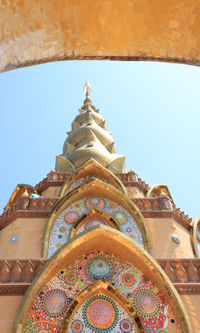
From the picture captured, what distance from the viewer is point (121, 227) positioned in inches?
374

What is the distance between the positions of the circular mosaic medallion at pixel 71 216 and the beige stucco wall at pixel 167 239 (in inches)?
96.2

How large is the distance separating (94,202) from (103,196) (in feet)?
1.48

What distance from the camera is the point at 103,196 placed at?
34.7 ft

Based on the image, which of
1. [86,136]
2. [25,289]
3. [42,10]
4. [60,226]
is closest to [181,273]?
[25,289]

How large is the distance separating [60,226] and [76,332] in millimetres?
3894

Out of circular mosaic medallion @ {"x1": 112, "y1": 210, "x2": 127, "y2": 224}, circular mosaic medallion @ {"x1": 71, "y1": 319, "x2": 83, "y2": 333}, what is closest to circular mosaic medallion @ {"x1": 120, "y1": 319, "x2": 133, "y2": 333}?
circular mosaic medallion @ {"x1": 71, "y1": 319, "x2": 83, "y2": 333}

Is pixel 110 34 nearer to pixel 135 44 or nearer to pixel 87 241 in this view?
pixel 135 44

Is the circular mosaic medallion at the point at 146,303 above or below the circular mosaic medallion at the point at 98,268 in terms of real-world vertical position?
below

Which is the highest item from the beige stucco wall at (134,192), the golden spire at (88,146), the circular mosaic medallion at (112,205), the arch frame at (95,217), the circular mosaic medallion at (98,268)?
the golden spire at (88,146)

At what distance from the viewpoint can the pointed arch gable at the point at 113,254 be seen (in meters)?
5.84

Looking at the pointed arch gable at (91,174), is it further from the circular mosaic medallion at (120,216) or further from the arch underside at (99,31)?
the arch underside at (99,31)

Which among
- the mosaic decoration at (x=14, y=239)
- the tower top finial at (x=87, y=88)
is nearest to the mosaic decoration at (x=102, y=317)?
the mosaic decoration at (x=14, y=239)

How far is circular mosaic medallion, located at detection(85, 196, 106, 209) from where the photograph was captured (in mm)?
10180

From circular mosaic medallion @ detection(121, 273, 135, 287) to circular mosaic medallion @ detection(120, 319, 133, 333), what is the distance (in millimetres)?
745
